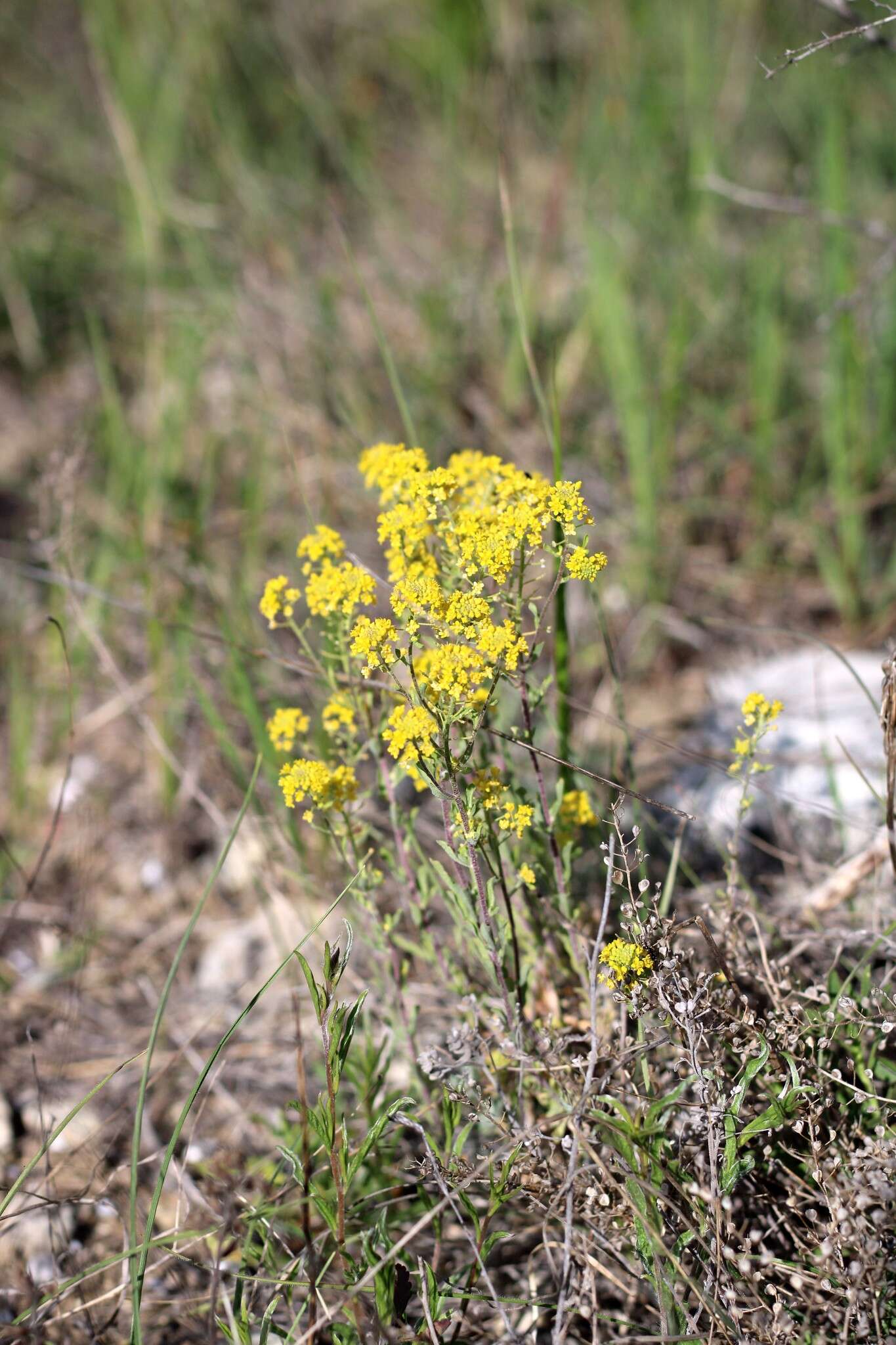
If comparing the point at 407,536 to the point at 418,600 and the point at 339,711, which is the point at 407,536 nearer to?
the point at 418,600

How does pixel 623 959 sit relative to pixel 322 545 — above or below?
below

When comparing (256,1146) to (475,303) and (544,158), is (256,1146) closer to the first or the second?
(475,303)

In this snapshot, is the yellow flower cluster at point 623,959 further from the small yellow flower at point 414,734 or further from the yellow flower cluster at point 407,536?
the yellow flower cluster at point 407,536

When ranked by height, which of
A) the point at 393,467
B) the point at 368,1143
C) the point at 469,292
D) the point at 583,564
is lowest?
the point at 368,1143

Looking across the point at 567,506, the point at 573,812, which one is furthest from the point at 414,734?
the point at 573,812

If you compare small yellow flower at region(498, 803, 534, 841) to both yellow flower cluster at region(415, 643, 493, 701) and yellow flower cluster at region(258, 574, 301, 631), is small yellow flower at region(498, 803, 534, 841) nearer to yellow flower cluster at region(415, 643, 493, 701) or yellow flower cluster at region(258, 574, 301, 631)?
yellow flower cluster at region(415, 643, 493, 701)

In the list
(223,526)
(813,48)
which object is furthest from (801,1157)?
(223,526)
